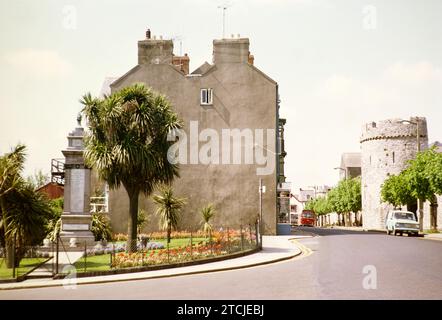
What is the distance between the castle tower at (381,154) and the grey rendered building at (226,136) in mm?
38397

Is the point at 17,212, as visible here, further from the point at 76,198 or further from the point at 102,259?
the point at 76,198

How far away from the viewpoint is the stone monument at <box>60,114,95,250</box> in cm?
2731

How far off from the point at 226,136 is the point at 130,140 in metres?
18.5

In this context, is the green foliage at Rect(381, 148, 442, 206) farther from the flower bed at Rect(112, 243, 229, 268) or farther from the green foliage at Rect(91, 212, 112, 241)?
the green foliage at Rect(91, 212, 112, 241)

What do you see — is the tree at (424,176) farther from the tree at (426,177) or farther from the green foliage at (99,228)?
the green foliage at (99,228)

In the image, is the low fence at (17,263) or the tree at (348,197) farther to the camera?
the tree at (348,197)

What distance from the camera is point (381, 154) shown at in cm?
Answer: 7806

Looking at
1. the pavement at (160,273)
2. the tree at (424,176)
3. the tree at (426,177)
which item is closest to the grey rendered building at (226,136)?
the tree at (426,177)

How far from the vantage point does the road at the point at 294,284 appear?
12.2 m

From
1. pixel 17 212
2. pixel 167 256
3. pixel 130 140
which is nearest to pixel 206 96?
pixel 130 140
